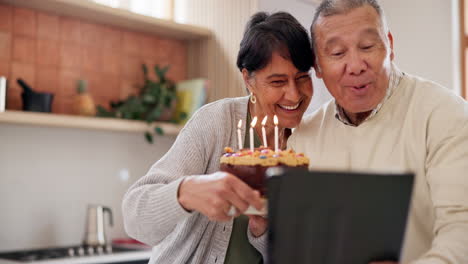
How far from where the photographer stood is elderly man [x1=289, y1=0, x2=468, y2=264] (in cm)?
123

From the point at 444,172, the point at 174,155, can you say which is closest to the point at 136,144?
the point at 174,155

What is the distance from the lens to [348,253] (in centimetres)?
90

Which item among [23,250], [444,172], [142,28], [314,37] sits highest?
[142,28]

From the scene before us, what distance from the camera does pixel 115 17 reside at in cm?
316

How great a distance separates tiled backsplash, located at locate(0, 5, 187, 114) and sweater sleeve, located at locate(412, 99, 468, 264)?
2.32 m

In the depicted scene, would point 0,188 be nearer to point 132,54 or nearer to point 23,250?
point 23,250

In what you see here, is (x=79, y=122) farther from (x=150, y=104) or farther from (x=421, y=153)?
(x=421, y=153)

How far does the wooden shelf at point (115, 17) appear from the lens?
296 centimetres

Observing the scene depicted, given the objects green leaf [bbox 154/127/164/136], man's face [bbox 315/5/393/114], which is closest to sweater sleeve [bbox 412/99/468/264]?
man's face [bbox 315/5/393/114]

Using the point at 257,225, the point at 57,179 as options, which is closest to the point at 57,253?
the point at 57,179

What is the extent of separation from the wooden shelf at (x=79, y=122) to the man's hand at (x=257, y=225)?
5.32 ft

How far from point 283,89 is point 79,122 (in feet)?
5.33

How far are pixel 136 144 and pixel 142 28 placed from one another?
2.25 ft

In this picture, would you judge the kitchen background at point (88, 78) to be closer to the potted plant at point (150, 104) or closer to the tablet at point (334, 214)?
the potted plant at point (150, 104)
